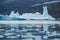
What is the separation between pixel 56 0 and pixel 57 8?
12cm

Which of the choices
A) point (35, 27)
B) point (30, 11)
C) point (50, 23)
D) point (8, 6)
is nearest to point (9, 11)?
point (8, 6)

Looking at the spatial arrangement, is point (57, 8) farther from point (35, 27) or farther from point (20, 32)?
point (20, 32)

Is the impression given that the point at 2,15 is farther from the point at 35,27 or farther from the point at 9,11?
the point at 35,27

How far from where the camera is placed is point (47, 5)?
2.28 meters


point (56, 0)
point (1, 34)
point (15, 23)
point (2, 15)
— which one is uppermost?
point (56, 0)

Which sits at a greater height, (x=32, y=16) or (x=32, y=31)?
(x=32, y=16)

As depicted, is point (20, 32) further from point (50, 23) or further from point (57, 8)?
point (57, 8)

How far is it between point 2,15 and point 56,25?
84 centimetres

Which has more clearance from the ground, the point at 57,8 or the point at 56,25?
the point at 57,8

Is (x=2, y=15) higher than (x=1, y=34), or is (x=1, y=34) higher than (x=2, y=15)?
(x=2, y=15)

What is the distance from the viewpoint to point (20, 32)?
7.29ft

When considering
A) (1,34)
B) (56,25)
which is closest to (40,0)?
(56,25)

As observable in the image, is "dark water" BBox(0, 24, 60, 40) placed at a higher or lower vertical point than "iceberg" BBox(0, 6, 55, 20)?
lower

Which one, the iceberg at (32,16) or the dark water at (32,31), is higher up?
the iceberg at (32,16)
